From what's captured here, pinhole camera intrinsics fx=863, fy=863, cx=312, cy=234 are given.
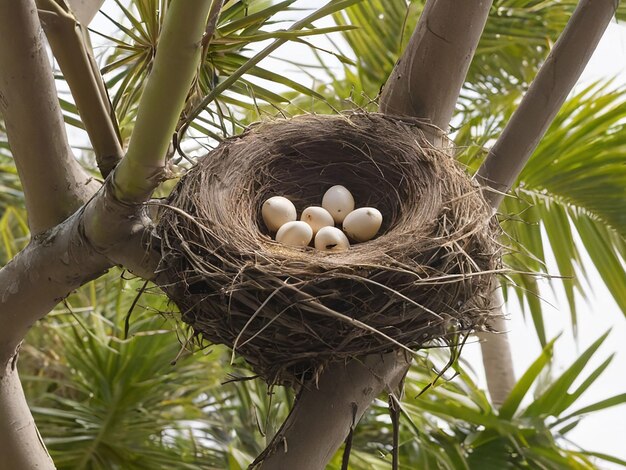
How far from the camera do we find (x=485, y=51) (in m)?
1.91

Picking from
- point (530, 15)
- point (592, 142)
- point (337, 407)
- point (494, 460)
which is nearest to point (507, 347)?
point (494, 460)

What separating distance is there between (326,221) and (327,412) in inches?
12.7

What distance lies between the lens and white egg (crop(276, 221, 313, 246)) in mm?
1196

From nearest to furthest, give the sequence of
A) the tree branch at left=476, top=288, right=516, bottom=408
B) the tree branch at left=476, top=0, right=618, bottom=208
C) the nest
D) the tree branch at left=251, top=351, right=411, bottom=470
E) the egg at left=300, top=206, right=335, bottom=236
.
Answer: the nest, the tree branch at left=251, top=351, right=411, bottom=470, the tree branch at left=476, top=0, right=618, bottom=208, the egg at left=300, top=206, right=335, bottom=236, the tree branch at left=476, top=288, right=516, bottom=408

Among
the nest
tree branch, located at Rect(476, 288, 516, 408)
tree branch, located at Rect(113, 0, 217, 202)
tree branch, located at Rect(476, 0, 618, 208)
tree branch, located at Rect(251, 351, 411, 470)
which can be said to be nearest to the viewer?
Result: tree branch, located at Rect(113, 0, 217, 202)

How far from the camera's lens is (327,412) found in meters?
1.06

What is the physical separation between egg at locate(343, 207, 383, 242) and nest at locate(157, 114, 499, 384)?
26 mm

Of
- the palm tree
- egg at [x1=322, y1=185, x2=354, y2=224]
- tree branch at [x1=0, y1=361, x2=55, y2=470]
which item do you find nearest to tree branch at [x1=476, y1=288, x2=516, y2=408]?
the palm tree

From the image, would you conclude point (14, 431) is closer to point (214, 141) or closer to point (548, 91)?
point (214, 141)

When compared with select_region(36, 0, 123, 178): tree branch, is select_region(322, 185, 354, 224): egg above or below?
below

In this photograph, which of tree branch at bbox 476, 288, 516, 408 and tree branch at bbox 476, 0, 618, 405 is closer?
tree branch at bbox 476, 0, 618, 405

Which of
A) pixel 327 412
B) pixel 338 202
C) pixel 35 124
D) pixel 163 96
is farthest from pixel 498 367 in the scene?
pixel 163 96

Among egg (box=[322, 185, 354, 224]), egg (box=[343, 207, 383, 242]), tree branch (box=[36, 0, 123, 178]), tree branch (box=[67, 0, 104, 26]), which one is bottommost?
→ egg (box=[343, 207, 383, 242])

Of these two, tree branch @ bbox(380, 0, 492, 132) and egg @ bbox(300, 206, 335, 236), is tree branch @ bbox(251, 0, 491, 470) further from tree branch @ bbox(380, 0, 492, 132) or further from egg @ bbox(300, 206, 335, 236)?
egg @ bbox(300, 206, 335, 236)
